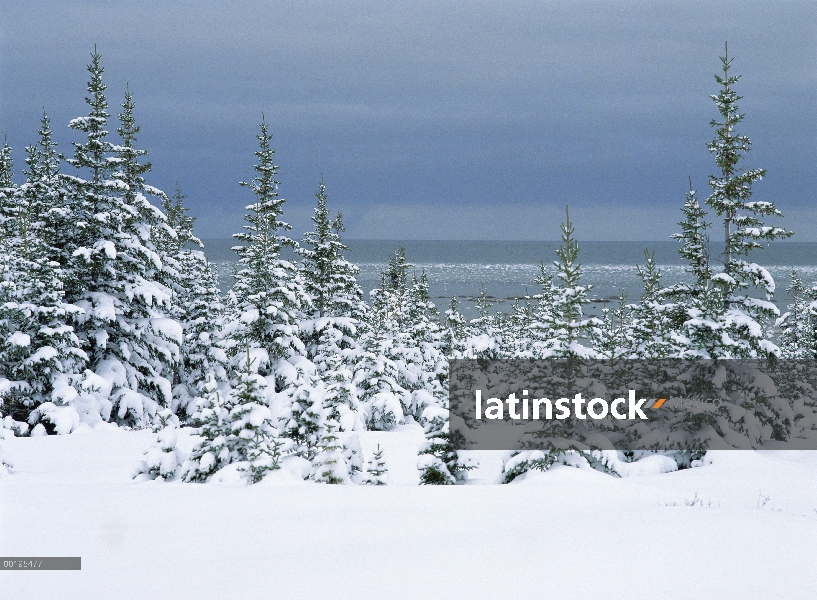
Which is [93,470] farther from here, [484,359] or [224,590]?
[484,359]

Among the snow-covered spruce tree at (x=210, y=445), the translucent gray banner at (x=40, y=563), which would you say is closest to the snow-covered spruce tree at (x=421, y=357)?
the snow-covered spruce tree at (x=210, y=445)

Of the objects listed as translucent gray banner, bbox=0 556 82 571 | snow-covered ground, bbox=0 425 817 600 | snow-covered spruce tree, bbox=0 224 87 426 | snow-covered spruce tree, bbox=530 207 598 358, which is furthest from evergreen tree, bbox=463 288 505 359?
translucent gray banner, bbox=0 556 82 571

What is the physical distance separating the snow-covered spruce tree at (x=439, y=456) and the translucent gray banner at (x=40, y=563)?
226 inches

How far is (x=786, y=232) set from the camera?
15.2 metres

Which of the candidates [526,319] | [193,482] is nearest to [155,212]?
[193,482]

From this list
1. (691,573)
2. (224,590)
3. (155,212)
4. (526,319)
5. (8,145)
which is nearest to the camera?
(224,590)

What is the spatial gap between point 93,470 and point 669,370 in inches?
540

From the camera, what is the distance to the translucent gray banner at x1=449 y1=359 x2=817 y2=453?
1041cm

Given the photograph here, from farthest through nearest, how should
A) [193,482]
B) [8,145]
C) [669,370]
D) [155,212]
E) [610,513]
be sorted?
[8,145], [155,212], [669,370], [193,482], [610,513]

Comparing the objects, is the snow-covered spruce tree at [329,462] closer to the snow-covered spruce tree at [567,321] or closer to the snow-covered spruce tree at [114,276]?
the snow-covered spruce tree at [567,321]

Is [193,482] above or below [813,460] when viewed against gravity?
above

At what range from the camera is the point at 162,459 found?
9617 mm

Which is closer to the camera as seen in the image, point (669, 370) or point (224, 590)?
point (224, 590)

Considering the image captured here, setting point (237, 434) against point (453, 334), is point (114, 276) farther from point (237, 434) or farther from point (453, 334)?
point (453, 334)
